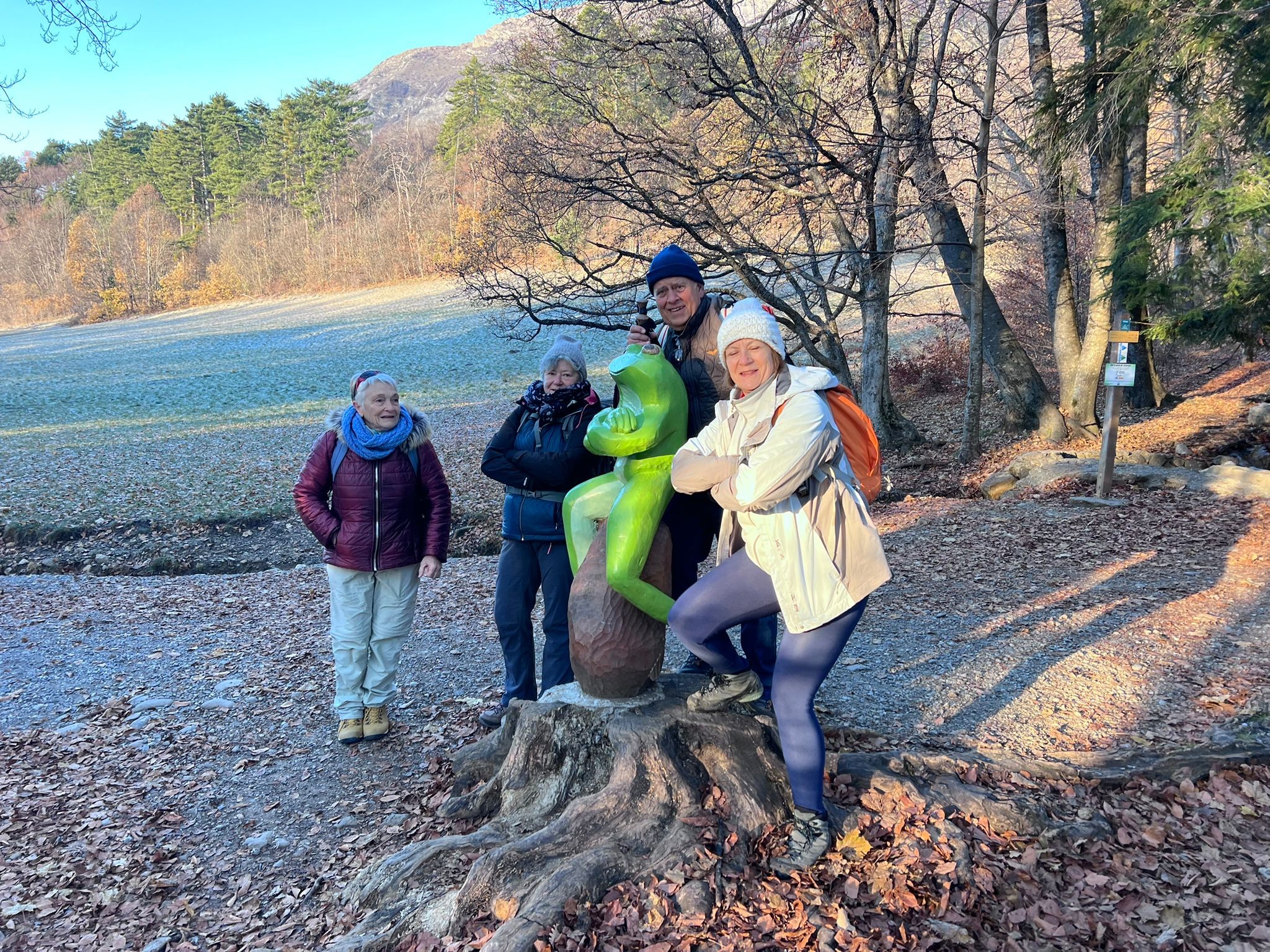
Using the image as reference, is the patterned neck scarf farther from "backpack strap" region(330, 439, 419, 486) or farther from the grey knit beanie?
"backpack strap" region(330, 439, 419, 486)

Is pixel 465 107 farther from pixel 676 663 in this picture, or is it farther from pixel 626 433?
pixel 626 433

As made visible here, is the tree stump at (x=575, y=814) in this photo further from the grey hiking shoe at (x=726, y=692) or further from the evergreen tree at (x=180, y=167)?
the evergreen tree at (x=180, y=167)

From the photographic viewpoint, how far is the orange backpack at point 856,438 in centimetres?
299

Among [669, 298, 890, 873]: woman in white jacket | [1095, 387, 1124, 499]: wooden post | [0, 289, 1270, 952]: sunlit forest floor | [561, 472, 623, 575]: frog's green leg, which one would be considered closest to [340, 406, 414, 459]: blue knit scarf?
[561, 472, 623, 575]: frog's green leg

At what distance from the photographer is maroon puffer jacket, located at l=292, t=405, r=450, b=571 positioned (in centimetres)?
444

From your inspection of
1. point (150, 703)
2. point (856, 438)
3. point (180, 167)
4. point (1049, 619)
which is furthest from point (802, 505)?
point (180, 167)

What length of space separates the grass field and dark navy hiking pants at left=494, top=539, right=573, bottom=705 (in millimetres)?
8141

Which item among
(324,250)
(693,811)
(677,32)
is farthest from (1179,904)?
(324,250)

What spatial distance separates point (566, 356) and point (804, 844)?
2.39 m

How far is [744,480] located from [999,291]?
1894 centimetres

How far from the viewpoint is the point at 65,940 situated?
11.6 feet

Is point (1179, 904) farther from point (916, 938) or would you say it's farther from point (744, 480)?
point (744, 480)

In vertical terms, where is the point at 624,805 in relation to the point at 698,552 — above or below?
below

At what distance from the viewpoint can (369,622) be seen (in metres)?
4.65
